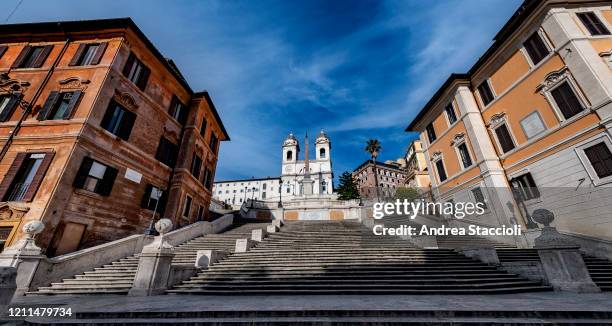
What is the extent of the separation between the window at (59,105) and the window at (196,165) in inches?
312

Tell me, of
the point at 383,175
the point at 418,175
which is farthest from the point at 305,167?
the point at 418,175

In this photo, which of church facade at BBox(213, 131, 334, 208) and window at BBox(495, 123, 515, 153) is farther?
church facade at BBox(213, 131, 334, 208)

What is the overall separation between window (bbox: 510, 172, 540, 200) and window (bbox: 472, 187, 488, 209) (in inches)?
72.0

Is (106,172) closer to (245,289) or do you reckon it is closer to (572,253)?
(245,289)

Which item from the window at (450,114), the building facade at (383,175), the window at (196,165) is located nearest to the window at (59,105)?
the window at (196,165)

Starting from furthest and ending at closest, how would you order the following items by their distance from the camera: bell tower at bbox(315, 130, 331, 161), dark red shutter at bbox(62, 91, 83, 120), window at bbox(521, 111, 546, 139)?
bell tower at bbox(315, 130, 331, 161) < window at bbox(521, 111, 546, 139) < dark red shutter at bbox(62, 91, 83, 120)

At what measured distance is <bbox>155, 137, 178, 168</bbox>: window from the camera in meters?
16.7

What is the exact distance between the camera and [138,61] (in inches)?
628

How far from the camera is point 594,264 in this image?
9.38 m

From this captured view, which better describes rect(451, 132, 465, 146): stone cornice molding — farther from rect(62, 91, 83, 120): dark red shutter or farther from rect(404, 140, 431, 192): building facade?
rect(62, 91, 83, 120): dark red shutter

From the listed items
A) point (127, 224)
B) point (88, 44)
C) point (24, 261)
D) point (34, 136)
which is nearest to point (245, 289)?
point (24, 261)

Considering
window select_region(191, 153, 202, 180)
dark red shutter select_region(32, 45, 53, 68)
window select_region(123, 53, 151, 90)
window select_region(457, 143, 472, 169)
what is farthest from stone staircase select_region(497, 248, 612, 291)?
dark red shutter select_region(32, 45, 53, 68)

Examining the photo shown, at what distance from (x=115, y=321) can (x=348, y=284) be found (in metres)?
6.14

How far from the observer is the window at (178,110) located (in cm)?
1855
